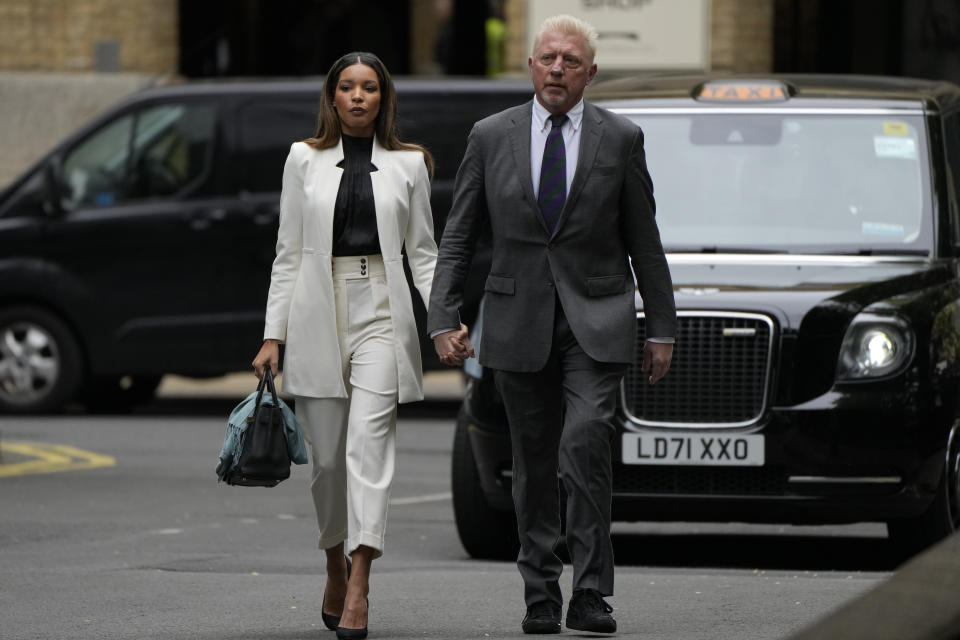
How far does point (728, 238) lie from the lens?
8945mm

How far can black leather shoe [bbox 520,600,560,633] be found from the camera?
21.9 feet

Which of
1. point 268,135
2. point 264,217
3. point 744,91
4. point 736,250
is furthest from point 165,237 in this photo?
point 736,250

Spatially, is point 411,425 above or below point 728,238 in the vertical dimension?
below

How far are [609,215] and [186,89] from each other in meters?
8.86

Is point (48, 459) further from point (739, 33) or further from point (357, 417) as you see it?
point (739, 33)

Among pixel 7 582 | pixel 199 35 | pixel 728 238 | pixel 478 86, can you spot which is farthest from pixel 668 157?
pixel 199 35

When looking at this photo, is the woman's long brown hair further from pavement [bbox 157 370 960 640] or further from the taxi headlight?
pavement [bbox 157 370 960 640]

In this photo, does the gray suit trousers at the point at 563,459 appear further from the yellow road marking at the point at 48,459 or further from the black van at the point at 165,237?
the black van at the point at 165,237

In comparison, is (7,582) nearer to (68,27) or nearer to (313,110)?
(313,110)

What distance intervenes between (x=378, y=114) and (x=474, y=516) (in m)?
2.41

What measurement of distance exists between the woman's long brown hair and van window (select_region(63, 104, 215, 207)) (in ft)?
26.9

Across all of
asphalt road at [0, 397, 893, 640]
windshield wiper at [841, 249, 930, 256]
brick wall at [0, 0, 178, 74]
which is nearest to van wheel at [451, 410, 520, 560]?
asphalt road at [0, 397, 893, 640]

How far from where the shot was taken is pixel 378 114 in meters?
6.92

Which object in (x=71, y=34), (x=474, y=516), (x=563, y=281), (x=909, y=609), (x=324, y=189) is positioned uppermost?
(x=71, y=34)
